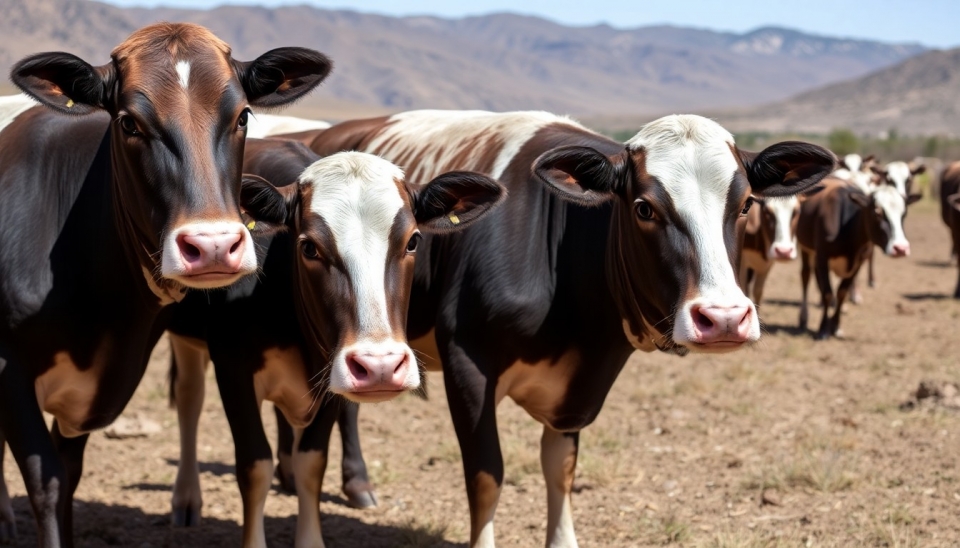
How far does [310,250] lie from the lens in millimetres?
4566

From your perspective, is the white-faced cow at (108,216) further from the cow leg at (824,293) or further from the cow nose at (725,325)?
the cow leg at (824,293)

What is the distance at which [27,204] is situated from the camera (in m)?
4.80

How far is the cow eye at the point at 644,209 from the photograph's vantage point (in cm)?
463

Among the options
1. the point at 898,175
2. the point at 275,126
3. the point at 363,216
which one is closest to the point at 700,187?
the point at 363,216

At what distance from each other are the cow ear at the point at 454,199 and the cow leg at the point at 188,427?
228 cm

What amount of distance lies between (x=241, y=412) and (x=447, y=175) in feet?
4.77

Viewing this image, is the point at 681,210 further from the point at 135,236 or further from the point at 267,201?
the point at 135,236

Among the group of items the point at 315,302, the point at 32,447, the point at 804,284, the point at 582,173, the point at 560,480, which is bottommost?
the point at 804,284

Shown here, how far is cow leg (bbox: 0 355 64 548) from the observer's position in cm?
450

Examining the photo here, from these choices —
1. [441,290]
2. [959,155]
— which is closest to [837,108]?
[959,155]

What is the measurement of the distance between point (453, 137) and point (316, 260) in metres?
1.84

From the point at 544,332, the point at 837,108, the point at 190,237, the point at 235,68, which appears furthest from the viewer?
the point at 837,108

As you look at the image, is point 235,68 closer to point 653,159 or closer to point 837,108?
point 653,159

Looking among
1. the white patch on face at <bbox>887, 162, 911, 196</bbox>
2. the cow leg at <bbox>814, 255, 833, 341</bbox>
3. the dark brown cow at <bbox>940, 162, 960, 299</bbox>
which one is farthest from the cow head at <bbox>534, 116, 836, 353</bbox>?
the dark brown cow at <bbox>940, 162, 960, 299</bbox>
